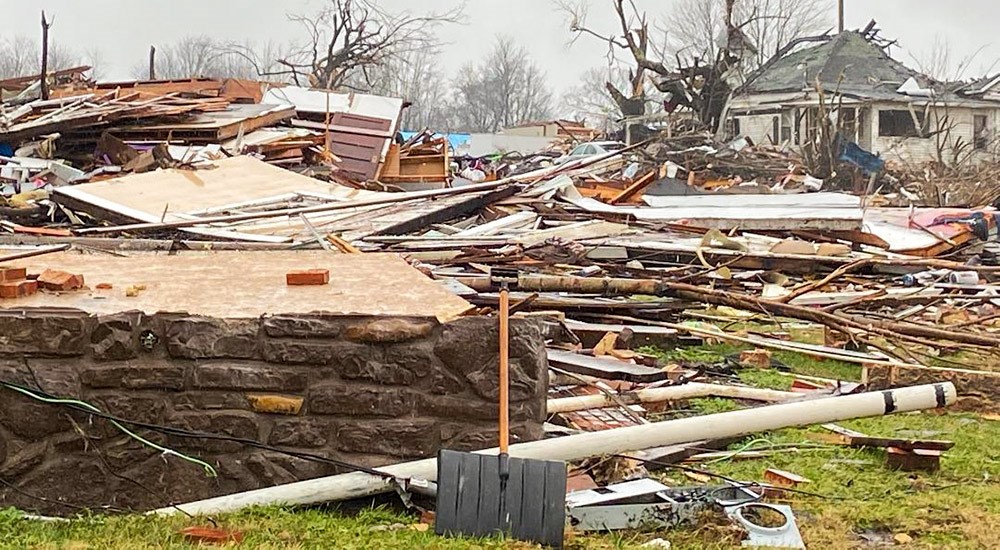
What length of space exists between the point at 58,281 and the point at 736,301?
4977mm

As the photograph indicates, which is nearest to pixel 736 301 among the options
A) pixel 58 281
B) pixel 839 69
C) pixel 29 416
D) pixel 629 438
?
pixel 629 438

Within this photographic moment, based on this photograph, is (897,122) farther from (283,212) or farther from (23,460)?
(23,460)

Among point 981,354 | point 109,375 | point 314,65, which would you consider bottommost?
point 981,354

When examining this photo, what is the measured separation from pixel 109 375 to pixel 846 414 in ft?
9.63

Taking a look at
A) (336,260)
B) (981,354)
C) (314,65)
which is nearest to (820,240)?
(981,354)

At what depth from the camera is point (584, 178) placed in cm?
1950

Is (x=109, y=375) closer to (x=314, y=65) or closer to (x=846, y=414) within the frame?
(x=846, y=414)

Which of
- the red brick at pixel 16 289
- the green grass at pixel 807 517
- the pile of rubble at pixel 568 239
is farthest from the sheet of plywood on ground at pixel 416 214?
the red brick at pixel 16 289

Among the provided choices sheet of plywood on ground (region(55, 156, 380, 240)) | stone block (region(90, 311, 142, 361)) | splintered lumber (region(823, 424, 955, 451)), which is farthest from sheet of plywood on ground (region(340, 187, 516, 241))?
stone block (region(90, 311, 142, 361))

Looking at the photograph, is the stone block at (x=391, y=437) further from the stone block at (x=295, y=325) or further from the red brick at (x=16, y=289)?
the red brick at (x=16, y=289)

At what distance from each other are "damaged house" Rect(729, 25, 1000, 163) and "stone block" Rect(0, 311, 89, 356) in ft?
93.2

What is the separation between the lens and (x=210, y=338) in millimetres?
4051

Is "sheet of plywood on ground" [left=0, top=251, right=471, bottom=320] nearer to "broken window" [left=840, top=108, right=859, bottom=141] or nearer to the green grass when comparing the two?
the green grass

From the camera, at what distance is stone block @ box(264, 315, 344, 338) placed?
406cm
